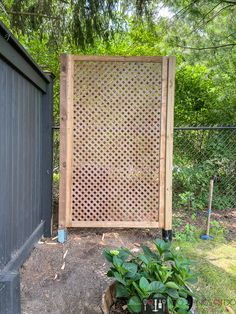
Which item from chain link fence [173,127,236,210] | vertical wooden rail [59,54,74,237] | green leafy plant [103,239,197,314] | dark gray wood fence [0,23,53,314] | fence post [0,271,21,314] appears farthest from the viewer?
chain link fence [173,127,236,210]

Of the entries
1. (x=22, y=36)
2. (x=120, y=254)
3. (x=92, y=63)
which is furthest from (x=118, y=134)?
(x=22, y=36)

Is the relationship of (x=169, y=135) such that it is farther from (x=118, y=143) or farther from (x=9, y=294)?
(x=9, y=294)

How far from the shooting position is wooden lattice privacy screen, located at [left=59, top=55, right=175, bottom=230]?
343 cm

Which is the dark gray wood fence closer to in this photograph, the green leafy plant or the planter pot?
the planter pot

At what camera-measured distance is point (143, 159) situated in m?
3.53

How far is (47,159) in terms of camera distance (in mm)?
3393

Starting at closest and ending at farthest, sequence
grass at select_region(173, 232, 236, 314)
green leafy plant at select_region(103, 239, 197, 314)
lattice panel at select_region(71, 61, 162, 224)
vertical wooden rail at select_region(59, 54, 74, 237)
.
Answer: green leafy plant at select_region(103, 239, 197, 314), grass at select_region(173, 232, 236, 314), vertical wooden rail at select_region(59, 54, 74, 237), lattice panel at select_region(71, 61, 162, 224)

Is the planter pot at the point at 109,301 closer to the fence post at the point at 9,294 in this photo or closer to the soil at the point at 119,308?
the soil at the point at 119,308

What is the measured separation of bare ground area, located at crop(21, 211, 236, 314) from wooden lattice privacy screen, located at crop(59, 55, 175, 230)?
223 mm

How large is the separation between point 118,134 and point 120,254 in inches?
71.9

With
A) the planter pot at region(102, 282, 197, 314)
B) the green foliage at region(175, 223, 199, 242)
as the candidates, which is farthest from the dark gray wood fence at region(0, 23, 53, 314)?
the green foliage at region(175, 223, 199, 242)

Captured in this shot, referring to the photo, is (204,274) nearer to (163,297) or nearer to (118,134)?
(163,297)

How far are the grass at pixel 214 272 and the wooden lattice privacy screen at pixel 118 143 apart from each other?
448mm

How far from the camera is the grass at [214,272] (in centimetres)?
218
